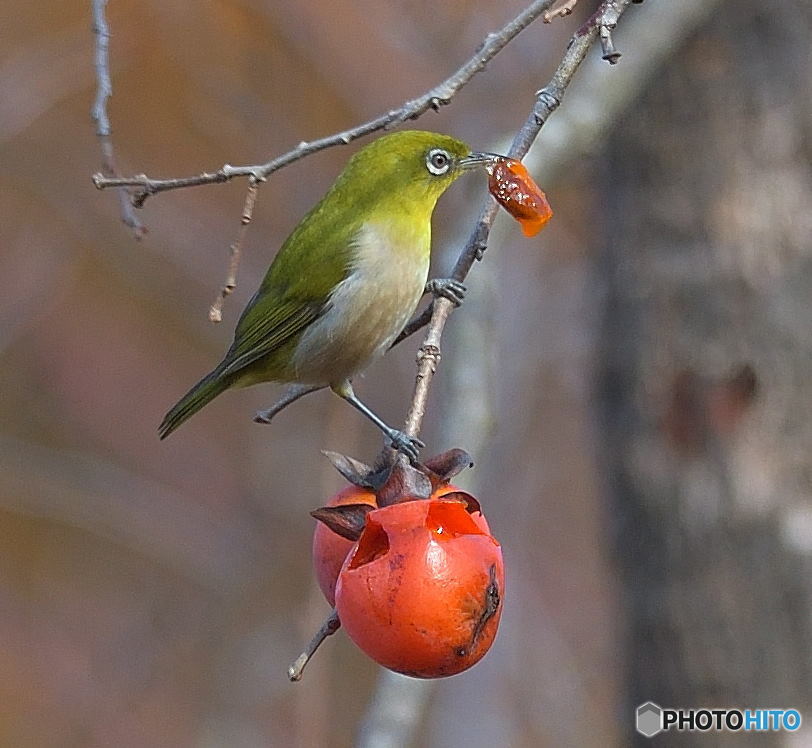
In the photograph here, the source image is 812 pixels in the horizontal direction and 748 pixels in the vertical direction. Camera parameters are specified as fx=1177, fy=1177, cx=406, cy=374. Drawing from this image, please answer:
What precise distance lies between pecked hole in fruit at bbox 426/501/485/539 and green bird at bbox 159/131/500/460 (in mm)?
1602

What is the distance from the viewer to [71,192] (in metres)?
6.42

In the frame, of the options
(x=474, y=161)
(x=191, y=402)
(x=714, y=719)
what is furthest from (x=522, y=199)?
(x=714, y=719)

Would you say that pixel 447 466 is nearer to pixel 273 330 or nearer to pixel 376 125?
pixel 376 125

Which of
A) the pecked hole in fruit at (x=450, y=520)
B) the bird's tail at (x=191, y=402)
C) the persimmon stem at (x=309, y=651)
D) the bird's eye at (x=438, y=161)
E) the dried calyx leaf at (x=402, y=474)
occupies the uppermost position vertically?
the bird's eye at (x=438, y=161)

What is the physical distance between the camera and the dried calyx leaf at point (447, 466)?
196 centimetres

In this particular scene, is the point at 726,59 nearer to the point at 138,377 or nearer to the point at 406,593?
the point at 406,593

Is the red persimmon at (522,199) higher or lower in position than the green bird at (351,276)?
lower

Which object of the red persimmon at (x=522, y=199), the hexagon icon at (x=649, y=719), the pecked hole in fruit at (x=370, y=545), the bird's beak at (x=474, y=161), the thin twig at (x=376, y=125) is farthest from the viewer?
the hexagon icon at (x=649, y=719)

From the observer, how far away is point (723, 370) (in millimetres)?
4121

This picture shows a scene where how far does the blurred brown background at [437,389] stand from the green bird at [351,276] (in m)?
0.23

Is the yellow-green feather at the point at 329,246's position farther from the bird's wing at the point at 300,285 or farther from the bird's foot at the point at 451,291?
the bird's foot at the point at 451,291

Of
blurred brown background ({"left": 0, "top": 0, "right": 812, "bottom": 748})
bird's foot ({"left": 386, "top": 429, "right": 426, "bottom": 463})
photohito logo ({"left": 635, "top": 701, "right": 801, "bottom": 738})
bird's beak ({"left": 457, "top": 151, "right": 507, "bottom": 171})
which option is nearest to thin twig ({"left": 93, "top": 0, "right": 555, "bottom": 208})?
bird's foot ({"left": 386, "top": 429, "right": 426, "bottom": 463})

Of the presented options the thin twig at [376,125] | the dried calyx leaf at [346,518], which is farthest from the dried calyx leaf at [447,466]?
the thin twig at [376,125]

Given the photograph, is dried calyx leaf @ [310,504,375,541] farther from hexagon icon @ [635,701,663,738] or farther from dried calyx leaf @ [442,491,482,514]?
hexagon icon @ [635,701,663,738]
